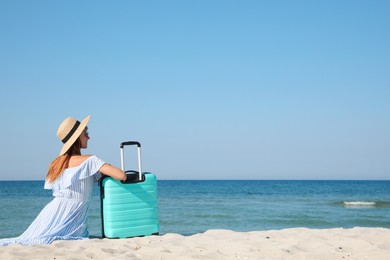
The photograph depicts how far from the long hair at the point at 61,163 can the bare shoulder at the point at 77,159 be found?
46 millimetres

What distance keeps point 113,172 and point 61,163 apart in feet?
1.95

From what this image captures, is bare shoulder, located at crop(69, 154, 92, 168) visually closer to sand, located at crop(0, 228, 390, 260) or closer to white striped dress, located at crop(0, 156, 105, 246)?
white striped dress, located at crop(0, 156, 105, 246)

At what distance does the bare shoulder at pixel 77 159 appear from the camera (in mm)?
4703

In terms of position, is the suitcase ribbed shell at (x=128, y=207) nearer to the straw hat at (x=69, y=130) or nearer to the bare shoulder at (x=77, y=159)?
the bare shoulder at (x=77, y=159)

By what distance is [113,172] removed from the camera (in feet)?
15.0

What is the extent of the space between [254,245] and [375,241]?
1.30 m

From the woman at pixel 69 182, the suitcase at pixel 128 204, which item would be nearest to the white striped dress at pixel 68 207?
the woman at pixel 69 182

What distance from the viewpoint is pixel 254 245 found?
4297mm

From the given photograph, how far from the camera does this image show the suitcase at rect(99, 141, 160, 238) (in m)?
4.71

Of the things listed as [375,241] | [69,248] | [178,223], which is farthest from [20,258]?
[178,223]

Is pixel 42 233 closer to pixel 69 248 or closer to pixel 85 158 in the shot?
pixel 69 248

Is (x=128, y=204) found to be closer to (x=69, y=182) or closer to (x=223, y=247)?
(x=69, y=182)

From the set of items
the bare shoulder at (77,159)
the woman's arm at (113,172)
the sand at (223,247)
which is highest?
the bare shoulder at (77,159)

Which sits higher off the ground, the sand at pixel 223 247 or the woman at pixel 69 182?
the woman at pixel 69 182
